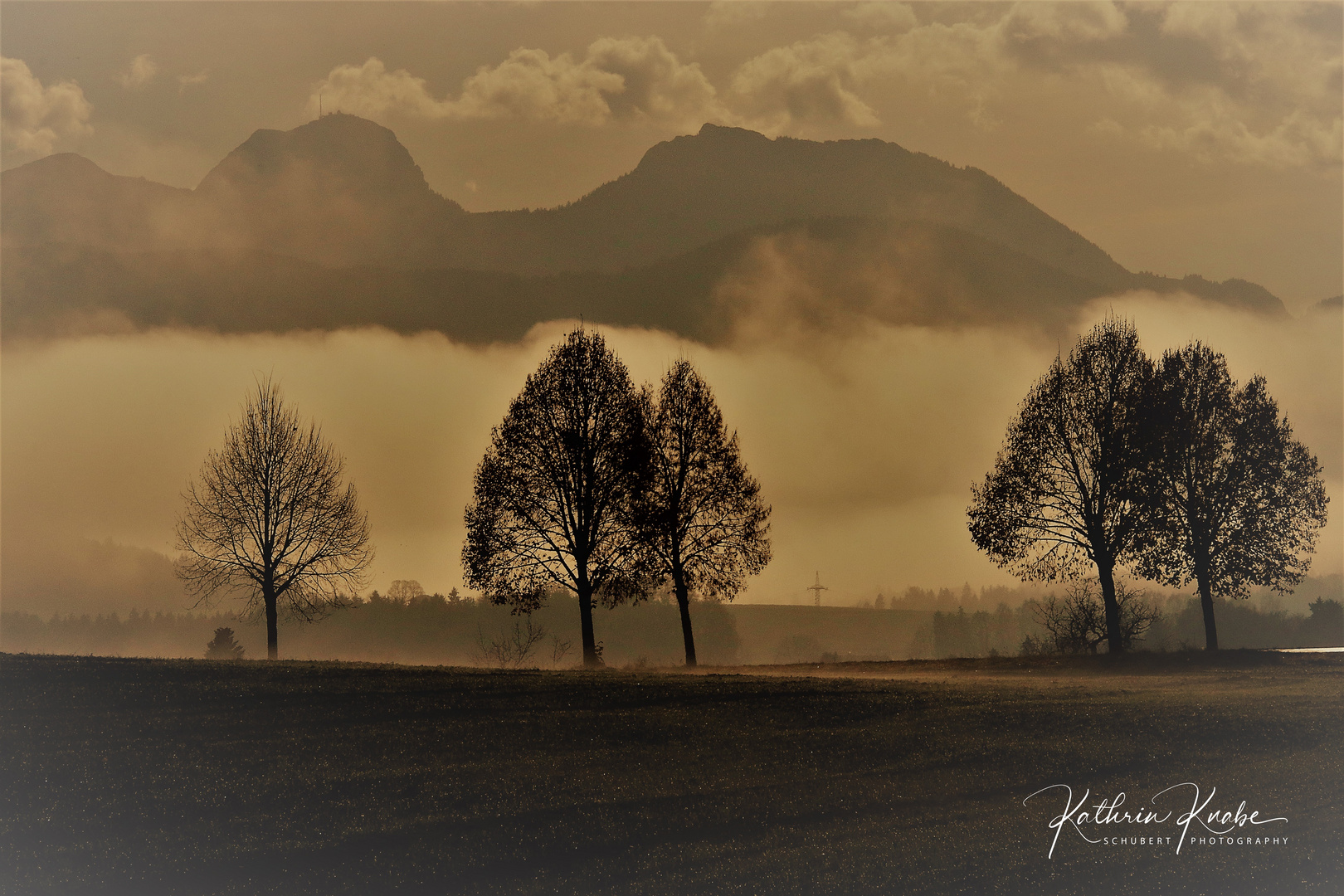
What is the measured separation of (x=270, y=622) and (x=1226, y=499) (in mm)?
44797

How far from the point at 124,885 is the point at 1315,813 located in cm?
2241

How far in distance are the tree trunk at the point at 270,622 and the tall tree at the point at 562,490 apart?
31.2 ft

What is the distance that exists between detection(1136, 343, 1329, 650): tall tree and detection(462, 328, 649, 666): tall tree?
24.6m

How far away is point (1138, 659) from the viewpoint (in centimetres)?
4272

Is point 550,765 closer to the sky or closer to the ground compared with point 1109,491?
closer to the ground

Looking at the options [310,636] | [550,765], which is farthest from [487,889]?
[310,636]

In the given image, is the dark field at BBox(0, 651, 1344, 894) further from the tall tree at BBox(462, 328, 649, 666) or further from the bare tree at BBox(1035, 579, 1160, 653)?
the bare tree at BBox(1035, 579, 1160, 653)

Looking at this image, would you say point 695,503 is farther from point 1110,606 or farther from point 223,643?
point 223,643

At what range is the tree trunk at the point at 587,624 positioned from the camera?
43.3 metres

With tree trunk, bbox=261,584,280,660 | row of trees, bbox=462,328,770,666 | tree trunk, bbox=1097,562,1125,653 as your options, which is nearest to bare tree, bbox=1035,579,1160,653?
tree trunk, bbox=1097,562,1125,653

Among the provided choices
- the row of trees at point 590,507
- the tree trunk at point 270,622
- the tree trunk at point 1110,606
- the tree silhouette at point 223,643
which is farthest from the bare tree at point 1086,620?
the tree silhouette at point 223,643

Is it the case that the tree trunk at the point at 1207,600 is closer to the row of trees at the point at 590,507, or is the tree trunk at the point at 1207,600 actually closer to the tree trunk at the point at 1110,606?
the tree trunk at the point at 1110,606

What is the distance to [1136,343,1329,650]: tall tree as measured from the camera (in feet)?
158

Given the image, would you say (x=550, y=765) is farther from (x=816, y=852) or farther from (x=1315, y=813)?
(x=1315, y=813)
